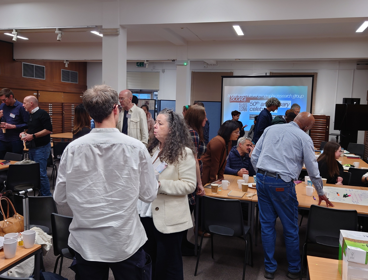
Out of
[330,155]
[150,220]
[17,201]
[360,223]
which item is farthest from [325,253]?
[17,201]

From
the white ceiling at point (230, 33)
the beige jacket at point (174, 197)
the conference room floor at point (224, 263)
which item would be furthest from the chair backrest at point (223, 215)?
the white ceiling at point (230, 33)

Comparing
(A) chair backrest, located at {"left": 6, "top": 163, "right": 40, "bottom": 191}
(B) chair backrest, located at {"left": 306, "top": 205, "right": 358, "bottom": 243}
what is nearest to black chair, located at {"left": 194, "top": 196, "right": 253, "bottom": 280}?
(B) chair backrest, located at {"left": 306, "top": 205, "right": 358, "bottom": 243}

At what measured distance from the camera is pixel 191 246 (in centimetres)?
349

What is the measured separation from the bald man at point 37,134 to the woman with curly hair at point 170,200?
3165mm

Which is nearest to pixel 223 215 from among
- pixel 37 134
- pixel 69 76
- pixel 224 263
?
pixel 224 263

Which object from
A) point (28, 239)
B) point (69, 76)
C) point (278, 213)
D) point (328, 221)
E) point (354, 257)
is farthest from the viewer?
point (69, 76)

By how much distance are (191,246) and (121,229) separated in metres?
2.21

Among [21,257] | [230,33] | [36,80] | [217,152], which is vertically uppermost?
[230,33]

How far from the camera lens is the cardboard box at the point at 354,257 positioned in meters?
1.35

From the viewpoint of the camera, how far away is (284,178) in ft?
9.07

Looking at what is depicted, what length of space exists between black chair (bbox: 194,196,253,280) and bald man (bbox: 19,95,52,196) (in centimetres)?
301

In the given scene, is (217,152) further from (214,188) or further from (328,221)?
(328,221)

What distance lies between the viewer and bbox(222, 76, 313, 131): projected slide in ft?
31.3

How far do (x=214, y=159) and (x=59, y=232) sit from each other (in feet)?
5.83
